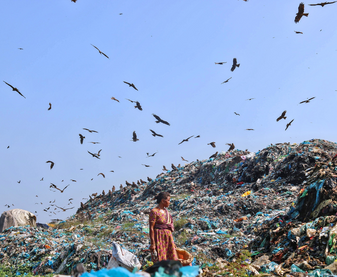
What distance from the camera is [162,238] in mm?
3637

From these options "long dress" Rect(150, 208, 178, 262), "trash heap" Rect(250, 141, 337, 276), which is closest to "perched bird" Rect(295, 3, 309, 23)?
"trash heap" Rect(250, 141, 337, 276)

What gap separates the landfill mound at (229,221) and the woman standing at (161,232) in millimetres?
2033

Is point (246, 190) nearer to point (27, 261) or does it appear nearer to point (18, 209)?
point (27, 261)

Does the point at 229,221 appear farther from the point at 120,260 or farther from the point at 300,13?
the point at 300,13

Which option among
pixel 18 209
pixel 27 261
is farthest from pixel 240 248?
pixel 18 209

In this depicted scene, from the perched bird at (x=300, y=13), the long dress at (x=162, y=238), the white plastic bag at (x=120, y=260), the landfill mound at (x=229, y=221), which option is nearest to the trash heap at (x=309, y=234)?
the landfill mound at (x=229, y=221)

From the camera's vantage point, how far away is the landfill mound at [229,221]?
17.9 feet

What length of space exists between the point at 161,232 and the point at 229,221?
5.40 m

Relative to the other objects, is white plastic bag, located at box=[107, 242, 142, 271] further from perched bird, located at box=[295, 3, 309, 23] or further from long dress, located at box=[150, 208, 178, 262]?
perched bird, located at box=[295, 3, 309, 23]

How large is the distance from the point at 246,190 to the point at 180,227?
4.57 metres

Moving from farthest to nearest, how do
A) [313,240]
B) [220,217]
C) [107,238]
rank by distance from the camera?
[220,217], [107,238], [313,240]

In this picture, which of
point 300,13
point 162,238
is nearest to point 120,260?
point 162,238

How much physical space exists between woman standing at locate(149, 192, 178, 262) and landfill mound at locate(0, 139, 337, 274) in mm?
2033

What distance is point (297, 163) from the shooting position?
1134 cm
